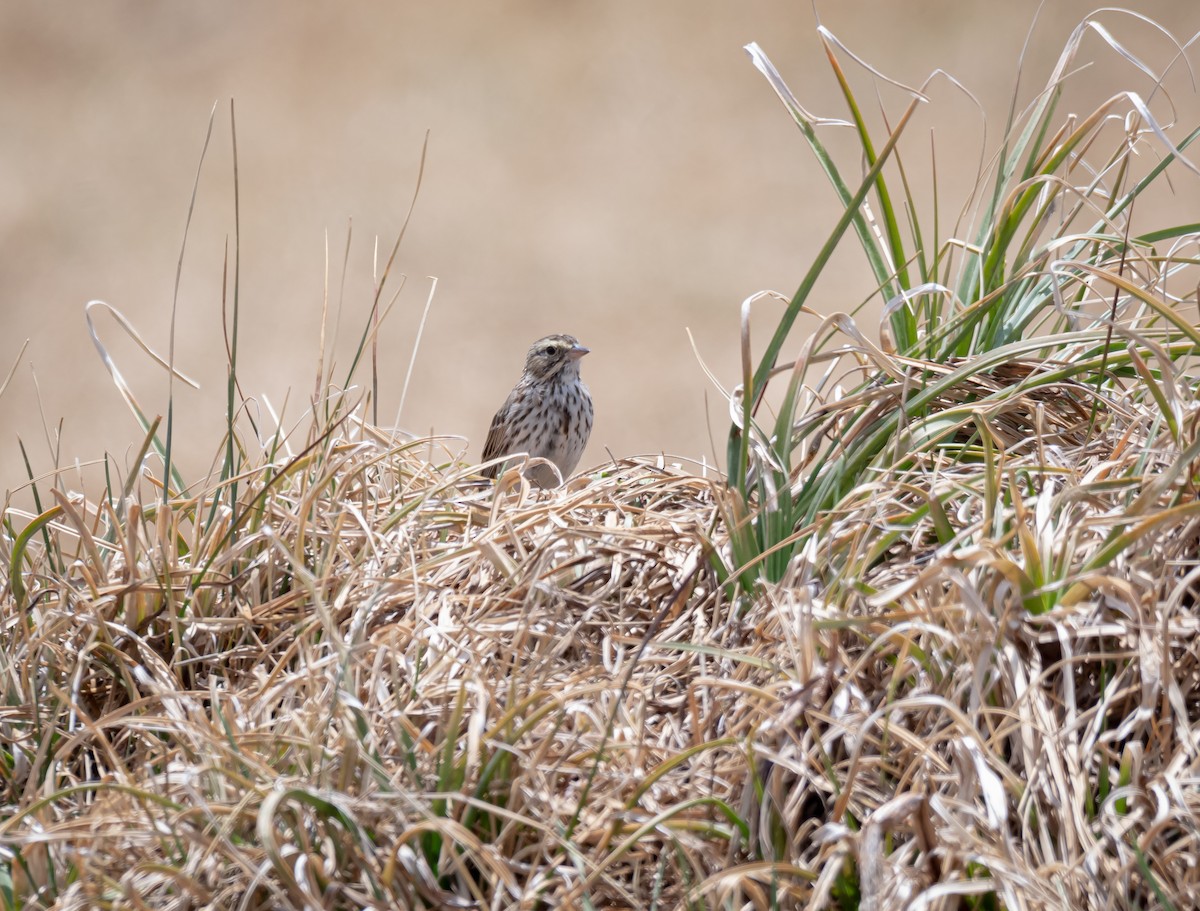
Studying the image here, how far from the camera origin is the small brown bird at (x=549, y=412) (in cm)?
405

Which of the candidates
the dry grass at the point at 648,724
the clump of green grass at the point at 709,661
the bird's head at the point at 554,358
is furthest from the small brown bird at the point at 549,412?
the dry grass at the point at 648,724

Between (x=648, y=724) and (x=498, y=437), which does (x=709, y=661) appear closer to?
(x=648, y=724)

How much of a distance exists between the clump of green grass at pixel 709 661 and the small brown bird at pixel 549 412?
2.04 m

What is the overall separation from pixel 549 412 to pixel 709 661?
2573 mm

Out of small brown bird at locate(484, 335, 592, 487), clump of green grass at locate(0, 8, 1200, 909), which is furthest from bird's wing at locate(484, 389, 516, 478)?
clump of green grass at locate(0, 8, 1200, 909)

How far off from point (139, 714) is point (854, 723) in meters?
0.91

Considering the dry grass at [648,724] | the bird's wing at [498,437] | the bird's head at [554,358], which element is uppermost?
the bird's head at [554,358]

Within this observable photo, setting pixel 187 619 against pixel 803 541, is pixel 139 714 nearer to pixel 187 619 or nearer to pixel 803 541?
pixel 187 619

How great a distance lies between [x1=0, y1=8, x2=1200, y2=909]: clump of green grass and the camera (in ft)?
3.90

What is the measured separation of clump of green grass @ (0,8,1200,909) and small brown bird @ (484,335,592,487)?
2.04 metres

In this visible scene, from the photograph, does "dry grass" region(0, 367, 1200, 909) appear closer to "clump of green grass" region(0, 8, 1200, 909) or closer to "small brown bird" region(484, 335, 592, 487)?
"clump of green grass" region(0, 8, 1200, 909)

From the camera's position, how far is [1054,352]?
1.85 m

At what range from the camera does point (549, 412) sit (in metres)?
4.05

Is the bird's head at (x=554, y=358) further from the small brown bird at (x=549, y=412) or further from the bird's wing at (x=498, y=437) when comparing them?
the bird's wing at (x=498, y=437)
